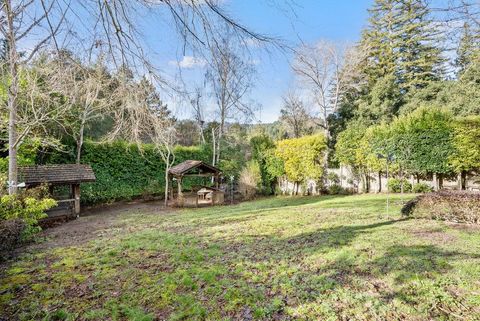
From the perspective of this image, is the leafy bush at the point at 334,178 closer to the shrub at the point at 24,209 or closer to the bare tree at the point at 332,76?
the bare tree at the point at 332,76

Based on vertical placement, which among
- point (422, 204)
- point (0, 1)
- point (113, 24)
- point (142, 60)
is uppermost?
point (0, 1)

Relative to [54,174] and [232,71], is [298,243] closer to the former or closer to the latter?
[232,71]

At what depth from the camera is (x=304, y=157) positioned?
48.2 ft

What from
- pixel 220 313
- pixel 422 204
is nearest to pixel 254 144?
pixel 422 204

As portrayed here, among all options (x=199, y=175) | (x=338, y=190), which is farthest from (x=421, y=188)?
(x=199, y=175)

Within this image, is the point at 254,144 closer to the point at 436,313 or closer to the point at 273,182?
the point at 273,182

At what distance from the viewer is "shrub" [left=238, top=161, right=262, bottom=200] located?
1487cm

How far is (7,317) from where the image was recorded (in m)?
2.95

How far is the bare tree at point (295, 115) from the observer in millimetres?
21484

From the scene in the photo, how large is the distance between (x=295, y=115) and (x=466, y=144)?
579 inches

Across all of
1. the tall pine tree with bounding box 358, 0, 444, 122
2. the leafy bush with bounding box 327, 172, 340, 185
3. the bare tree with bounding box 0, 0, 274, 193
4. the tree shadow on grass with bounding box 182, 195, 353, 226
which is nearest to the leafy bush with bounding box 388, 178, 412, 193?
the leafy bush with bounding box 327, 172, 340, 185

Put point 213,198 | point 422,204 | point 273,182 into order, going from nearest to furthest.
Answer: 1. point 422,204
2. point 213,198
3. point 273,182

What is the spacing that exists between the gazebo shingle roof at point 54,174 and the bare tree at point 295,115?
15.4 metres

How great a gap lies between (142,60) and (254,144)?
50.5 ft
